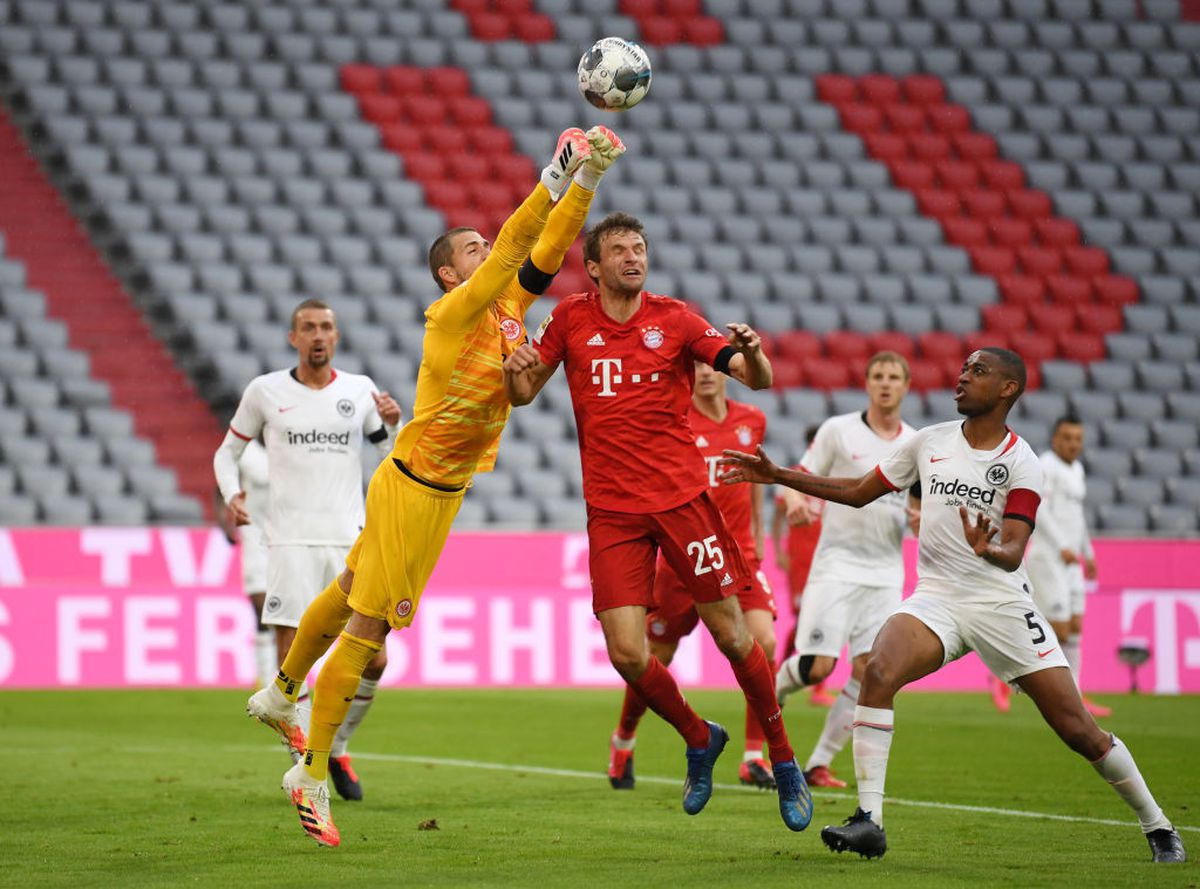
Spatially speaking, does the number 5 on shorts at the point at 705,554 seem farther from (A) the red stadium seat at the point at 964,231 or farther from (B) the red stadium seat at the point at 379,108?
(A) the red stadium seat at the point at 964,231

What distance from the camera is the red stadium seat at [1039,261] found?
2384cm

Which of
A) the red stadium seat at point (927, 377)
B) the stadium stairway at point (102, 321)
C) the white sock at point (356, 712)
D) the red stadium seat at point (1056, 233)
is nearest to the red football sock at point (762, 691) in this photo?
the white sock at point (356, 712)

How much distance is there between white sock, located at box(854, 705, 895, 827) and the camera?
22.0 ft

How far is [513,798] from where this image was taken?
29.0ft

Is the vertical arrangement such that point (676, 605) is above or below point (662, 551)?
below

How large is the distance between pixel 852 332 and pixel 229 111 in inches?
326

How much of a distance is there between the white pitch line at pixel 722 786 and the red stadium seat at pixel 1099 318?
14833 millimetres

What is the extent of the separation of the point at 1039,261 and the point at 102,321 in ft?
39.8

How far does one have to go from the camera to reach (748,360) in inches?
273

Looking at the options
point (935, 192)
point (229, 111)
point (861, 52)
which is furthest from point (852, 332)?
point (229, 111)

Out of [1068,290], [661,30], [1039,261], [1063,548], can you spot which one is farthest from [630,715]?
[661,30]

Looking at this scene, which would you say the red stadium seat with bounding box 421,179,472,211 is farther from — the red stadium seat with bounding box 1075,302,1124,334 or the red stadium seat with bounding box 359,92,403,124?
the red stadium seat with bounding box 1075,302,1124,334

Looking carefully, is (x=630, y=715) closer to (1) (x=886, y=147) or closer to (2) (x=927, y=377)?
(2) (x=927, y=377)

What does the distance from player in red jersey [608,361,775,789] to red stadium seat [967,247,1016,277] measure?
46.9 feet
